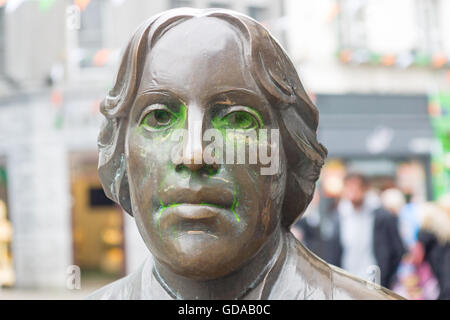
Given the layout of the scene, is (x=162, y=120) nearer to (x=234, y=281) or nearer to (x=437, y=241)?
(x=234, y=281)

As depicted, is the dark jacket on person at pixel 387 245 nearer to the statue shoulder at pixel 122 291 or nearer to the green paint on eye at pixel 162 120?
the statue shoulder at pixel 122 291

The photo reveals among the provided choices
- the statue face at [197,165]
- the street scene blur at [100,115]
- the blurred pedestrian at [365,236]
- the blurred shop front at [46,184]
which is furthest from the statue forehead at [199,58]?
the blurred shop front at [46,184]

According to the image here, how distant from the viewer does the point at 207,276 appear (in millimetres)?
1315

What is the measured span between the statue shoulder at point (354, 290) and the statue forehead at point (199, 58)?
51 centimetres

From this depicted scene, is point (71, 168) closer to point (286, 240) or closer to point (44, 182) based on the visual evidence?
point (44, 182)

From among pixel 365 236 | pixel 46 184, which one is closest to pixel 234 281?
pixel 365 236

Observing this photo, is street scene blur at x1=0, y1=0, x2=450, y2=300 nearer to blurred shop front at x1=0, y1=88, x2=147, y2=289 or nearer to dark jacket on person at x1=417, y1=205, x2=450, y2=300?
blurred shop front at x1=0, y1=88, x2=147, y2=289

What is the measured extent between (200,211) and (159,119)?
0.24 metres

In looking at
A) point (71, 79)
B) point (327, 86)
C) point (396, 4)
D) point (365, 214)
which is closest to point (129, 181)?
point (365, 214)

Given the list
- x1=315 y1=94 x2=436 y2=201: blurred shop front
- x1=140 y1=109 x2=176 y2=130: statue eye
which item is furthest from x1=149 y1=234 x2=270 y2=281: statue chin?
x1=315 y1=94 x2=436 y2=201: blurred shop front

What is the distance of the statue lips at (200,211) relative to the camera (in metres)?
1.27

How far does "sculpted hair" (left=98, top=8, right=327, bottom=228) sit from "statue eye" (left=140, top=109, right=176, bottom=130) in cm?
7

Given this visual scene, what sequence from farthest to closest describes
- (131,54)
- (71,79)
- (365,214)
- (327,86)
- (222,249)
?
(327,86) < (71,79) < (365,214) < (131,54) < (222,249)
